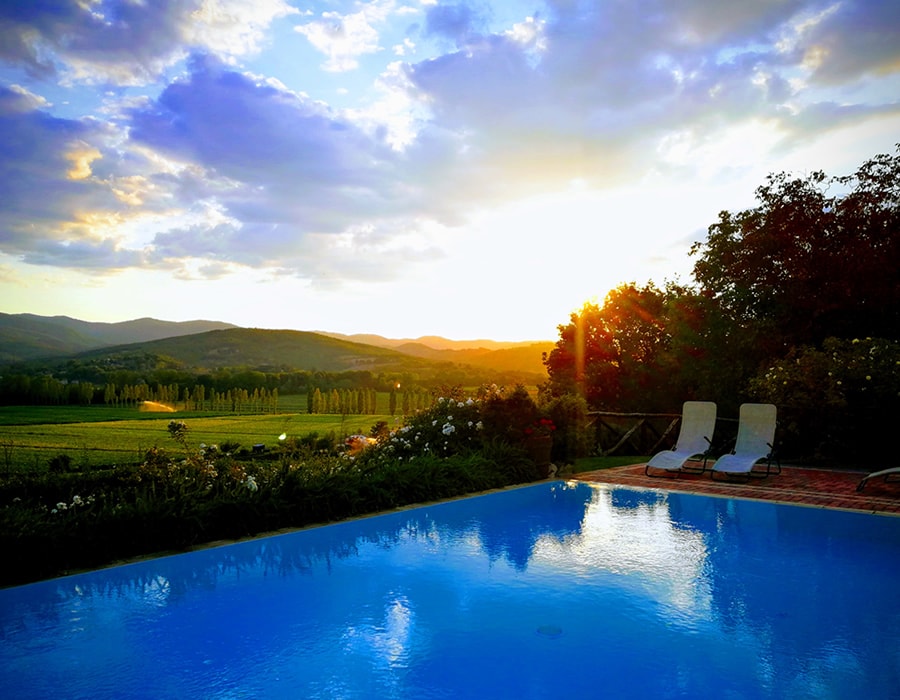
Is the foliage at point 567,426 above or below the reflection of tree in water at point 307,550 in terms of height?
above

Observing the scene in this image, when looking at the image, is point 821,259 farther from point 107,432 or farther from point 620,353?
point 107,432

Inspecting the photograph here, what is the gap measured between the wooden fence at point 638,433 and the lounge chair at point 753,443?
3.12 m

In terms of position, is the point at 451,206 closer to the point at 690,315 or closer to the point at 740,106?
the point at 740,106

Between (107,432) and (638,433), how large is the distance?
11.5m

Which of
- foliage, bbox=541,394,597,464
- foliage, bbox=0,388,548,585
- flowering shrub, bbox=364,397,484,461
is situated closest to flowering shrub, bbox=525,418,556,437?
foliage, bbox=0,388,548,585

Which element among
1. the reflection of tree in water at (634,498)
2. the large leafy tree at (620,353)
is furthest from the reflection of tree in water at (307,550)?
the large leafy tree at (620,353)

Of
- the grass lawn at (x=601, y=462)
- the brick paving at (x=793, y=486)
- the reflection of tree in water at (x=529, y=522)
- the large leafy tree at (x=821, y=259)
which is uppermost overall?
the large leafy tree at (x=821, y=259)

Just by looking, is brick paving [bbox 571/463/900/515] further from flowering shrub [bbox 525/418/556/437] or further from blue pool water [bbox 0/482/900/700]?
blue pool water [bbox 0/482/900/700]

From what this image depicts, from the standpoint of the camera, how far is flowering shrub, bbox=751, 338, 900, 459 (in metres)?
11.1

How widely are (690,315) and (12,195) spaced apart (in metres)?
15.6

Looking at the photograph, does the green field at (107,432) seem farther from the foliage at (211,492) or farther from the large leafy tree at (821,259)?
the large leafy tree at (821,259)

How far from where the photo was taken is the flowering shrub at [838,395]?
36.5 feet

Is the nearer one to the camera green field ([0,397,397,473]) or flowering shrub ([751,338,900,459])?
green field ([0,397,397,473])

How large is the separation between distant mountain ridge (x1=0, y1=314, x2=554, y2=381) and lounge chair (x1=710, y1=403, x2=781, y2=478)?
278 inches
